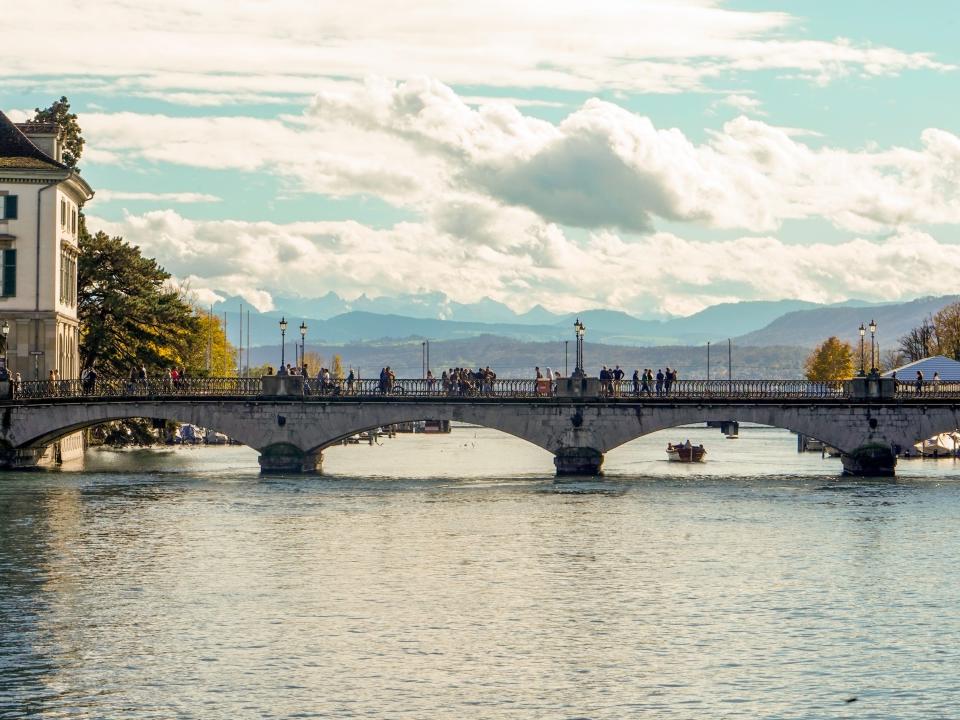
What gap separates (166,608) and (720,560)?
18.6 m

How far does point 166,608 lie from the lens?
1629 inches

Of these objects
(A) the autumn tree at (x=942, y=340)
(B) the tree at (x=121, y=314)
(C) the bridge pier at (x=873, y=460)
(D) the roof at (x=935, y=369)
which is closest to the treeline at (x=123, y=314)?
(B) the tree at (x=121, y=314)

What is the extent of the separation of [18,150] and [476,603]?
56624 mm

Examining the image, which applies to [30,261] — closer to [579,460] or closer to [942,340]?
[579,460]

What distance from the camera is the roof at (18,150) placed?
88.7m

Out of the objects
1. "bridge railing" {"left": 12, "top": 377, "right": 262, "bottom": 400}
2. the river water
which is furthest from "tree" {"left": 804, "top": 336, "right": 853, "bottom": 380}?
"bridge railing" {"left": 12, "top": 377, "right": 262, "bottom": 400}

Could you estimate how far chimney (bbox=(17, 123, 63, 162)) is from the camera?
9238 cm

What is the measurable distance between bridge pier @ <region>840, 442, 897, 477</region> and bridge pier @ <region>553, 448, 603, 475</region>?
13460 millimetres

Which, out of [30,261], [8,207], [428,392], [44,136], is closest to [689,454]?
[428,392]

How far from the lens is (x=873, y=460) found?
85625 mm

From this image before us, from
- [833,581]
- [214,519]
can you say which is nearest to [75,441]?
[214,519]

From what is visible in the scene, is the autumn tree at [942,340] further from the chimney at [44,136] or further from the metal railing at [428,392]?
the chimney at [44,136]

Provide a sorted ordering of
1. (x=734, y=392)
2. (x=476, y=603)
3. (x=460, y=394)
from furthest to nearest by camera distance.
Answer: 1. (x=460, y=394)
2. (x=734, y=392)
3. (x=476, y=603)

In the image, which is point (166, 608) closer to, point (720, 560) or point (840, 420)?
point (720, 560)
